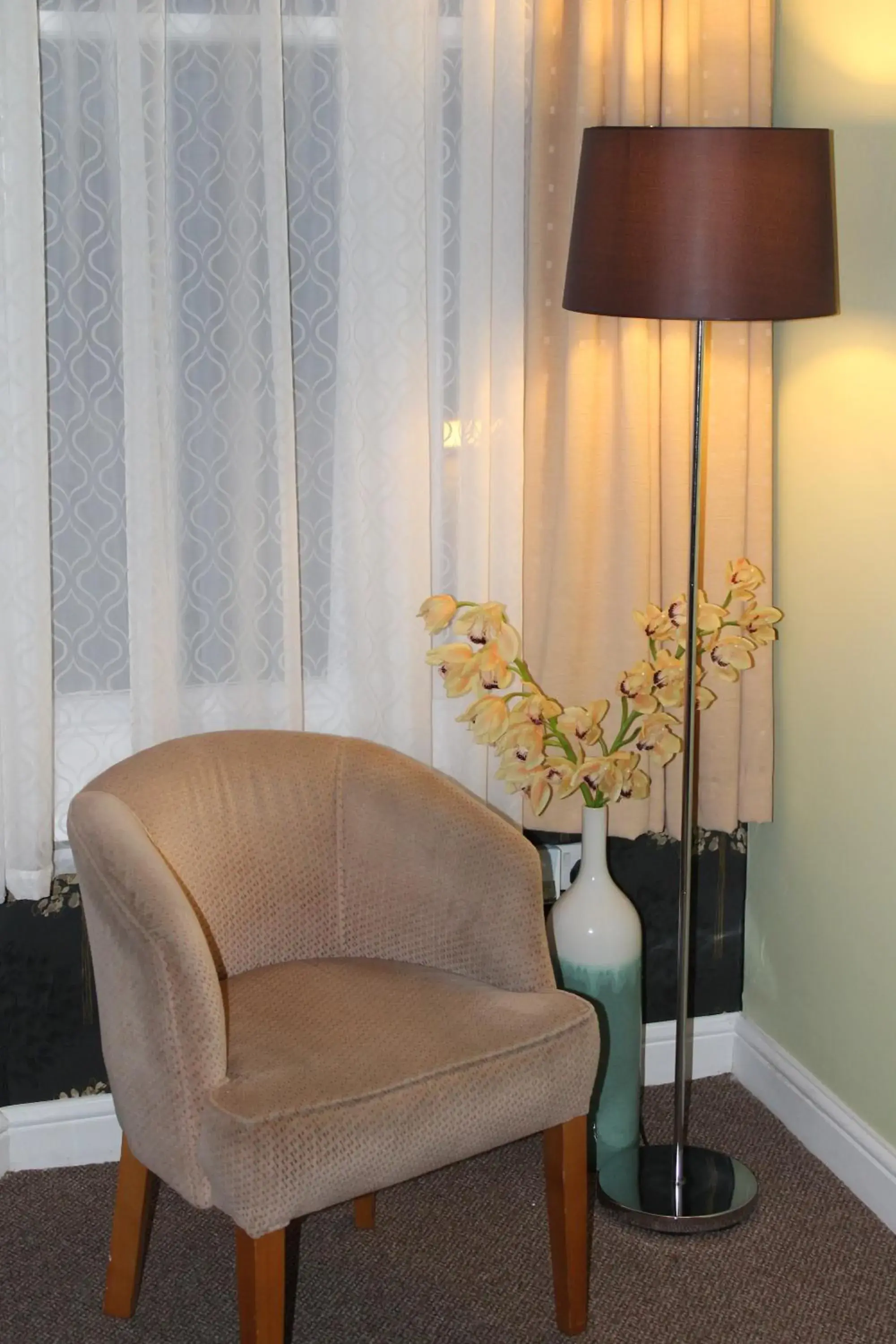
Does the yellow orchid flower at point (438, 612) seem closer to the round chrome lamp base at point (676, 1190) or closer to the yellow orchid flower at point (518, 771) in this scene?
the yellow orchid flower at point (518, 771)

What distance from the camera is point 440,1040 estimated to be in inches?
75.9

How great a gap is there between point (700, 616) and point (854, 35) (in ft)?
3.02

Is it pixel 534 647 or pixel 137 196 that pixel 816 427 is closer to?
pixel 534 647

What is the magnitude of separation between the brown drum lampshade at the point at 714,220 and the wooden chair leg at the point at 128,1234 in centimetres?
136

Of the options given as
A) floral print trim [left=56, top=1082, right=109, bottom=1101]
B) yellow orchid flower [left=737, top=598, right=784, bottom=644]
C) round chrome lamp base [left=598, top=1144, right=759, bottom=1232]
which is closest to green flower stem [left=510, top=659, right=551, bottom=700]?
yellow orchid flower [left=737, top=598, right=784, bottom=644]

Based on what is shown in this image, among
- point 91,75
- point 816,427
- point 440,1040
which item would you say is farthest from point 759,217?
point 440,1040

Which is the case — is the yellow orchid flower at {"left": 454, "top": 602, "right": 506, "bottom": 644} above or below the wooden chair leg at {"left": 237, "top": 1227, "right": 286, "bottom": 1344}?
above

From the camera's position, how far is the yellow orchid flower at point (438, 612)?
7.21 feet

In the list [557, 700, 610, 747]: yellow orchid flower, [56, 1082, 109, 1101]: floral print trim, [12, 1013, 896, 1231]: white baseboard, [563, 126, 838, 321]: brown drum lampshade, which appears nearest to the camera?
[563, 126, 838, 321]: brown drum lampshade

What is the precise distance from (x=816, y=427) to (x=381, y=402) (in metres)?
0.72

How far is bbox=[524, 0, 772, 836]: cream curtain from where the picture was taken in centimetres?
234

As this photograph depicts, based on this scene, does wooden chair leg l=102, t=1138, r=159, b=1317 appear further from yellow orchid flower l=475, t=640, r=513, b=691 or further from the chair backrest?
yellow orchid flower l=475, t=640, r=513, b=691

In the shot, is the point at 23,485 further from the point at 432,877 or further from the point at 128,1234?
the point at 128,1234

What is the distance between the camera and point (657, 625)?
2309 millimetres
